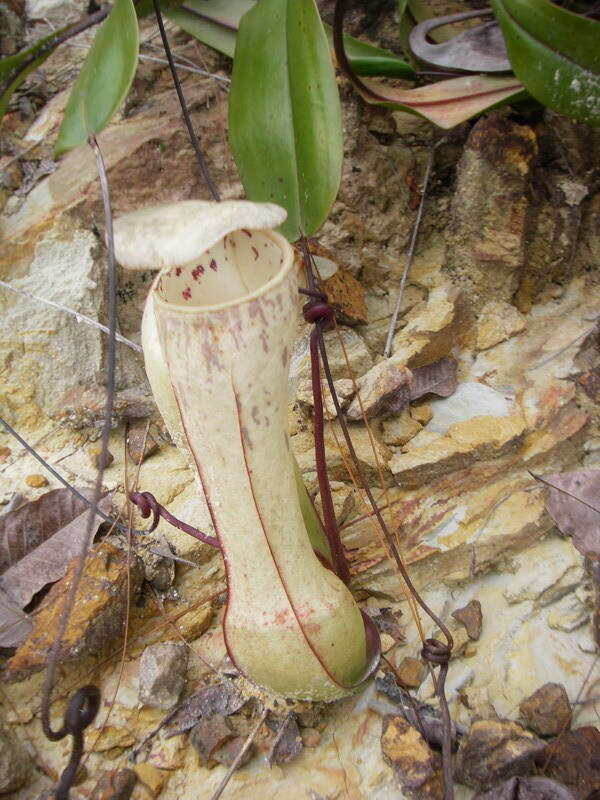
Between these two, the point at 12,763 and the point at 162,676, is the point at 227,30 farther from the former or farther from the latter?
the point at 12,763

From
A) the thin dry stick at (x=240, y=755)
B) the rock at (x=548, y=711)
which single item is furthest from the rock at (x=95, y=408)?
the rock at (x=548, y=711)

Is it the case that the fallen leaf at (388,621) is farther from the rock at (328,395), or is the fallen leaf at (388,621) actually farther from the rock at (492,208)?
the rock at (492,208)

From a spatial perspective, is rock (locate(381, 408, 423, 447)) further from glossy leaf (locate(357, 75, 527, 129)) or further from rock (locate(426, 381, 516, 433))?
glossy leaf (locate(357, 75, 527, 129))

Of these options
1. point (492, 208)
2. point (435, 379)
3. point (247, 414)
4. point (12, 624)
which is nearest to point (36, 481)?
point (12, 624)

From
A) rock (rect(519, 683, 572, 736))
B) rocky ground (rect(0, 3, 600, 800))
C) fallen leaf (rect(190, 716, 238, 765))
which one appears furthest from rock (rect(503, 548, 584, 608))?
fallen leaf (rect(190, 716, 238, 765))

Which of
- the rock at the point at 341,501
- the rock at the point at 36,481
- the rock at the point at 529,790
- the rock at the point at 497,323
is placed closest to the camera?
the rock at the point at 529,790

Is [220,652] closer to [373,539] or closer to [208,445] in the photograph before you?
[373,539]
